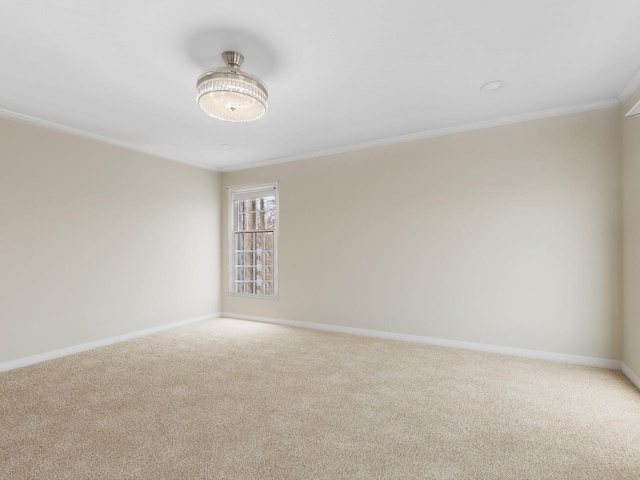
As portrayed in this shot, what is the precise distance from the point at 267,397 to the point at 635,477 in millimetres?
2224

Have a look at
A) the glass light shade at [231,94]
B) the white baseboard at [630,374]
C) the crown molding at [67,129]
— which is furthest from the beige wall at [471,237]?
the glass light shade at [231,94]

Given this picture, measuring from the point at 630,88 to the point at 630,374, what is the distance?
250 centimetres

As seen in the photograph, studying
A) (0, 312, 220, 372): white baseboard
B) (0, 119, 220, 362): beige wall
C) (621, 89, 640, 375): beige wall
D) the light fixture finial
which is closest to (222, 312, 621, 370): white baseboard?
(621, 89, 640, 375): beige wall

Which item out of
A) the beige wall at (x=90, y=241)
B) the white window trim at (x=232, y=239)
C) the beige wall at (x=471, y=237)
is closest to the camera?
the beige wall at (x=471, y=237)

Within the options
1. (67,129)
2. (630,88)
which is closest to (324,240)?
(67,129)

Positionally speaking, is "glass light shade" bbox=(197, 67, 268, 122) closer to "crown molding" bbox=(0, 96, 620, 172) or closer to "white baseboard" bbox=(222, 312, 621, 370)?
"crown molding" bbox=(0, 96, 620, 172)

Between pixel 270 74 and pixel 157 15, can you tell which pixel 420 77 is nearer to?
pixel 270 74

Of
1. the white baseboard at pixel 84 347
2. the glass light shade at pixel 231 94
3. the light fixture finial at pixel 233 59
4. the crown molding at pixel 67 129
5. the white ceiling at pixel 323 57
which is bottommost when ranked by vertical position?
the white baseboard at pixel 84 347

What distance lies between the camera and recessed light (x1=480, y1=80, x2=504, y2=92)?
279 cm

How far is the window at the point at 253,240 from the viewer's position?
210 inches

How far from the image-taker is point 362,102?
10.3 feet

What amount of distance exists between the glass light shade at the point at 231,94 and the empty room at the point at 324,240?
0.7 inches

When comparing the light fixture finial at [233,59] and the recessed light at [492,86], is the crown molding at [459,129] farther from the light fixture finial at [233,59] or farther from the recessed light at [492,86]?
the light fixture finial at [233,59]

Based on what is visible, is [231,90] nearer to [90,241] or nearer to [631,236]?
[90,241]
